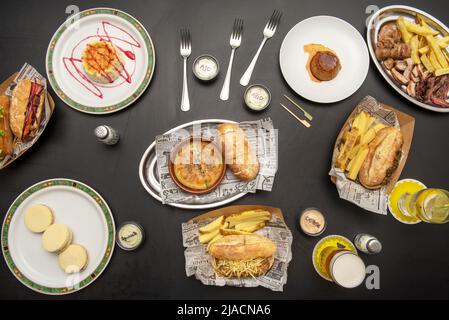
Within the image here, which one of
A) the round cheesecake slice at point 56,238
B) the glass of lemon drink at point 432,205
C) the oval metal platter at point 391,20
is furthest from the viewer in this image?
the oval metal platter at point 391,20

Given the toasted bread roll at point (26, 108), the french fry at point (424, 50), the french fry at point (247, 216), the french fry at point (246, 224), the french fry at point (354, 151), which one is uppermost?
the french fry at point (424, 50)

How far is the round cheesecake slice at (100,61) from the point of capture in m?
1.82

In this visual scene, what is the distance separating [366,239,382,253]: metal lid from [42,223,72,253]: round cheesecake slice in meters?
1.79

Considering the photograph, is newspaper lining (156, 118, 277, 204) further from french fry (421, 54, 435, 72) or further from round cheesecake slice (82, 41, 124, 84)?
french fry (421, 54, 435, 72)

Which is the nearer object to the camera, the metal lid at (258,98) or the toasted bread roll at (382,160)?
the toasted bread roll at (382,160)

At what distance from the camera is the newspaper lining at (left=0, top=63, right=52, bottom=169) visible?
173 cm

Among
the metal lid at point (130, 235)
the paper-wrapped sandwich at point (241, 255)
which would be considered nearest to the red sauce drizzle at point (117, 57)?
the metal lid at point (130, 235)

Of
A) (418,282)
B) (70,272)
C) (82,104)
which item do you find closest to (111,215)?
(70,272)

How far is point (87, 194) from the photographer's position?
178 cm

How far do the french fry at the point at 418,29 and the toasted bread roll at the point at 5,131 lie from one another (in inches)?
98.7

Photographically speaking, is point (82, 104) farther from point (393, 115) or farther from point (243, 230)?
point (393, 115)

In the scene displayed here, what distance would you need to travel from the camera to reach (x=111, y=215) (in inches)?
69.2

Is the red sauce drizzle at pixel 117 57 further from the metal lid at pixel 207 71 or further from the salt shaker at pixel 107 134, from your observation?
the metal lid at pixel 207 71

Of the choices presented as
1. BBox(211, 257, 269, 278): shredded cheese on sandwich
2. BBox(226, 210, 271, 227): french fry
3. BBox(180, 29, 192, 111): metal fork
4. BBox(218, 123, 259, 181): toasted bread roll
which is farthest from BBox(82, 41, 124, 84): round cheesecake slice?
BBox(211, 257, 269, 278): shredded cheese on sandwich
